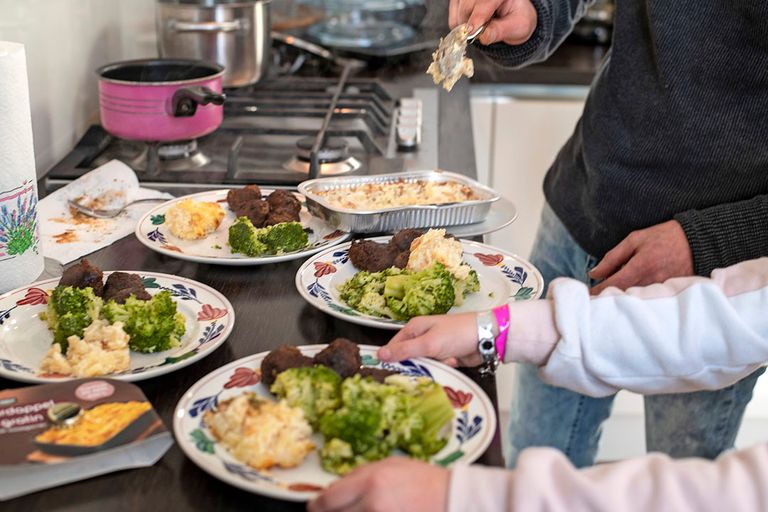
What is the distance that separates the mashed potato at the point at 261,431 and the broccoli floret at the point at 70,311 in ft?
0.83

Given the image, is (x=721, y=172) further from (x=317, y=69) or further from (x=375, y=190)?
(x=317, y=69)

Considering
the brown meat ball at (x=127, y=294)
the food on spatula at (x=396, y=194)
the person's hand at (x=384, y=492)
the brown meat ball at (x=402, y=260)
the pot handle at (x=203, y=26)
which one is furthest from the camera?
the pot handle at (x=203, y=26)

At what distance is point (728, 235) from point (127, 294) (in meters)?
0.83

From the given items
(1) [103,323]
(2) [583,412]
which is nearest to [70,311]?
(1) [103,323]

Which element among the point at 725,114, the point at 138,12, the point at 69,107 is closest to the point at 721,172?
the point at 725,114

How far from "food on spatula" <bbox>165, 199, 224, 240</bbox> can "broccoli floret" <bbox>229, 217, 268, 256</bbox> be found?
7 centimetres

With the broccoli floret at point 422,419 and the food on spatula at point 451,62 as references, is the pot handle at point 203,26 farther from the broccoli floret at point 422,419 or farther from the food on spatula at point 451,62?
the broccoli floret at point 422,419

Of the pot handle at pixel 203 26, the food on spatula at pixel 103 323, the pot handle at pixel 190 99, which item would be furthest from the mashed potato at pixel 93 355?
the pot handle at pixel 203 26

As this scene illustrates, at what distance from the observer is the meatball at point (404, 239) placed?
4.21ft

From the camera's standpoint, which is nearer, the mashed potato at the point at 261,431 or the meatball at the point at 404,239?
the mashed potato at the point at 261,431

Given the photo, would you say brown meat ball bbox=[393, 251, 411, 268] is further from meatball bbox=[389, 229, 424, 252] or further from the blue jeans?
the blue jeans

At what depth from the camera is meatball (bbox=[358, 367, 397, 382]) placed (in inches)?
37.5

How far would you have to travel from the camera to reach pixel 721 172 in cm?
147

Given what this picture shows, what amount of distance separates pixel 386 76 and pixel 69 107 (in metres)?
0.92
